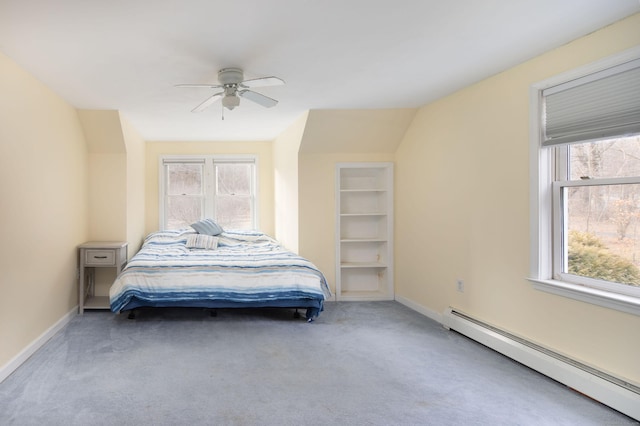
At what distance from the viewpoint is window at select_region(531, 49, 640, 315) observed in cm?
210

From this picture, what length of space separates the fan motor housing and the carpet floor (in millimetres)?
2024

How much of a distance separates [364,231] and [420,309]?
1202 millimetres

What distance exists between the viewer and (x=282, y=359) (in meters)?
2.76

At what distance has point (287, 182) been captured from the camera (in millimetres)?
5074

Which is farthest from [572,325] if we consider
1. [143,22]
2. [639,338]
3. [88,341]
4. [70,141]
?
[70,141]

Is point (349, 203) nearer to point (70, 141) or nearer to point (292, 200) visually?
point (292, 200)

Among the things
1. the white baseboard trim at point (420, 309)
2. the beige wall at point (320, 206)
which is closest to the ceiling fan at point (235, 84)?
the beige wall at point (320, 206)

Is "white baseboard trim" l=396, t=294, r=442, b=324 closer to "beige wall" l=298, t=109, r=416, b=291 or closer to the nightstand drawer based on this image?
"beige wall" l=298, t=109, r=416, b=291

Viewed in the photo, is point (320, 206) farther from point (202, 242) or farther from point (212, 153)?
point (212, 153)

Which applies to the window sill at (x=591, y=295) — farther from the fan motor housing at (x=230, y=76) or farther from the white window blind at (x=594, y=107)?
the fan motor housing at (x=230, y=76)

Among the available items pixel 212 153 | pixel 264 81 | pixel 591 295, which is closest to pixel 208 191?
pixel 212 153

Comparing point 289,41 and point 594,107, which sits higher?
point 289,41

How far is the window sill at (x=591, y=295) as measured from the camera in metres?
2.01

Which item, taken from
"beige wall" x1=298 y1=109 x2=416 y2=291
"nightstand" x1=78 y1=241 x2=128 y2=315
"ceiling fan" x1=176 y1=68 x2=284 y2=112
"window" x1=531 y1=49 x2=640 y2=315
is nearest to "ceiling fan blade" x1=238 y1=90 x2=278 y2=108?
"ceiling fan" x1=176 y1=68 x2=284 y2=112
